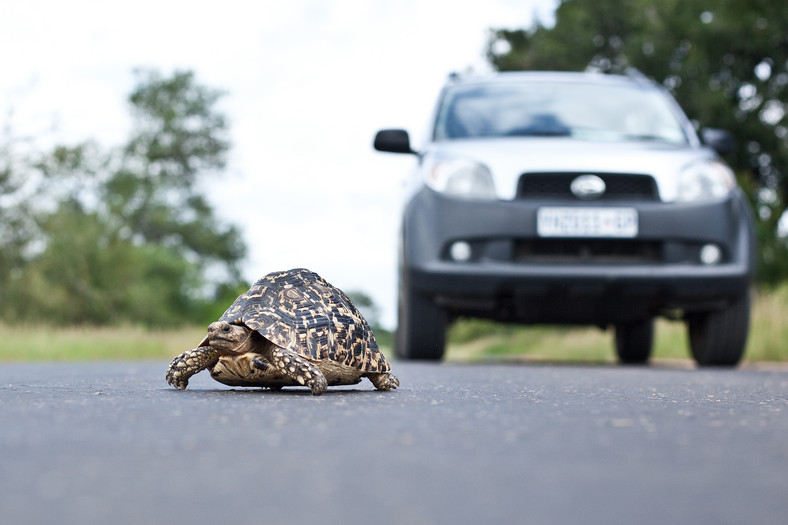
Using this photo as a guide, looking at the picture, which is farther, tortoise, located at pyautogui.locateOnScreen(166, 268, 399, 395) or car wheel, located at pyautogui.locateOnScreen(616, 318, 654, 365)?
car wheel, located at pyautogui.locateOnScreen(616, 318, 654, 365)

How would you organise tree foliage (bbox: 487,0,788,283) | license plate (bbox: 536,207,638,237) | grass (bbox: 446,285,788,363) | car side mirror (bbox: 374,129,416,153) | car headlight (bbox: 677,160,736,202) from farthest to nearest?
tree foliage (bbox: 487,0,788,283), grass (bbox: 446,285,788,363), car side mirror (bbox: 374,129,416,153), car headlight (bbox: 677,160,736,202), license plate (bbox: 536,207,638,237)

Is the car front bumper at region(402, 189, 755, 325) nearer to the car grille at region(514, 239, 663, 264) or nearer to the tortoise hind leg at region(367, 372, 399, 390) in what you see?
the car grille at region(514, 239, 663, 264)

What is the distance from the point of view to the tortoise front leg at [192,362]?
383 centimetres

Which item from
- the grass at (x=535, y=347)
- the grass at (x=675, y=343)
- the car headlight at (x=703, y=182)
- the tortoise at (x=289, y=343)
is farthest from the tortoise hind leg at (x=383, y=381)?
the grass at (x=675, y=343)

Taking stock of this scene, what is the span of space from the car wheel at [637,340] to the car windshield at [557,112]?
7.39 feet

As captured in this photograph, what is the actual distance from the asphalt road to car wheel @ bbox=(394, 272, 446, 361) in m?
3.07

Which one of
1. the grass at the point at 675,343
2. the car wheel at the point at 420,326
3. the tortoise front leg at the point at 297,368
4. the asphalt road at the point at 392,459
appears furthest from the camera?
the grass at the point at 675,343

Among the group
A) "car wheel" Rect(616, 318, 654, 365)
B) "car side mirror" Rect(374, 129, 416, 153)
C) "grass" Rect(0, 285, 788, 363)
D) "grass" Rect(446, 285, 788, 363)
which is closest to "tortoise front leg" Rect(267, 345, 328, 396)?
"car side mirror" Rect(374, 129, 416, 153)

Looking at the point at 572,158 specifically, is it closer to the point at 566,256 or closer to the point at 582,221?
the point at 582,221

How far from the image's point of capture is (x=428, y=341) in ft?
22.4

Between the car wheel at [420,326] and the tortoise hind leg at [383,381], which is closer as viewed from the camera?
the tortoise hind leg at [383,381]

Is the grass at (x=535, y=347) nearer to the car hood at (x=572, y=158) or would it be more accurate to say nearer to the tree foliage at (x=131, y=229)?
the car hood at (x=572, y=158)

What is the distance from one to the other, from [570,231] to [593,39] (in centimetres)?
2813

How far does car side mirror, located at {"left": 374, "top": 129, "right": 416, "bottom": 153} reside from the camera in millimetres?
6797
